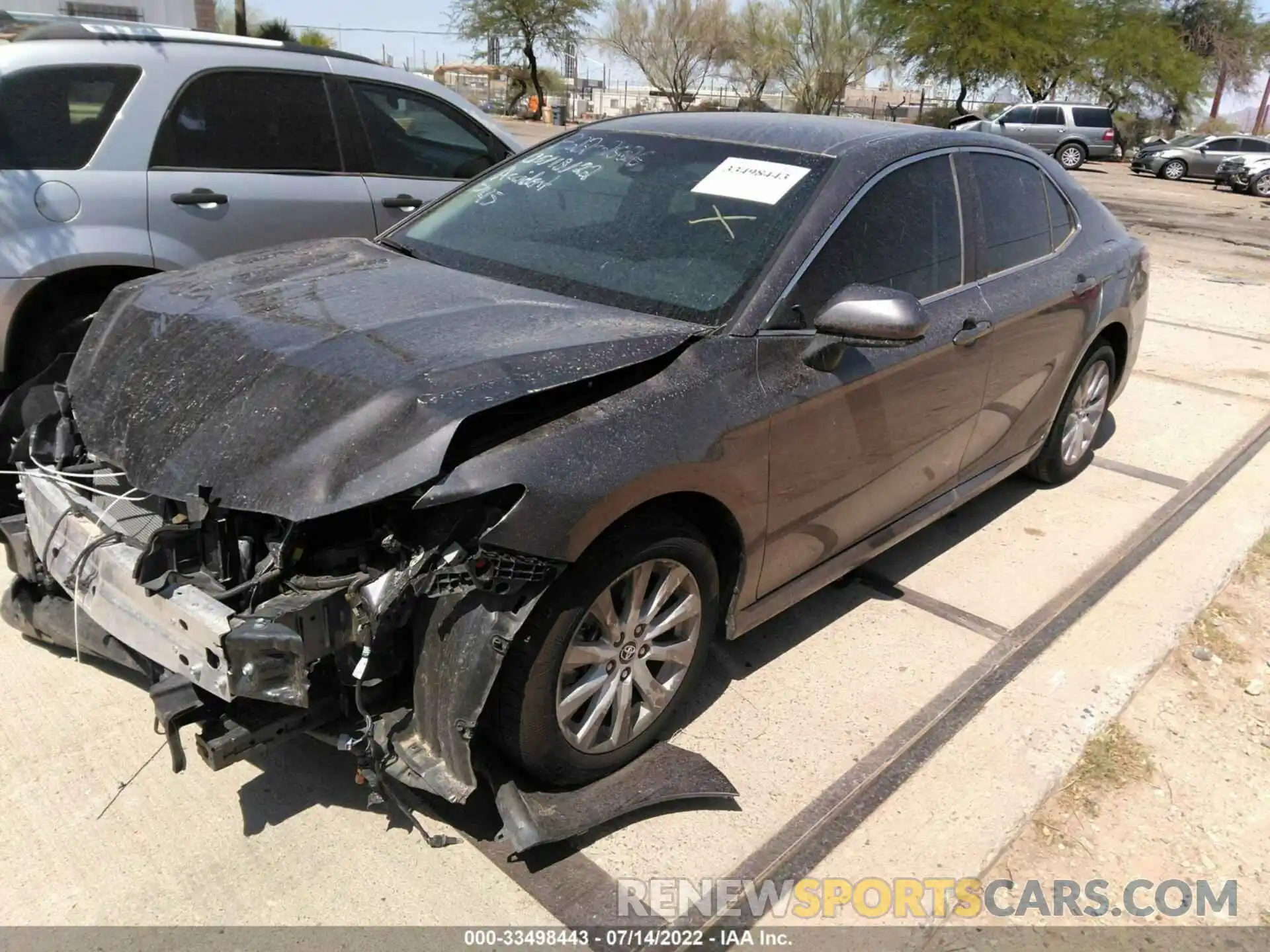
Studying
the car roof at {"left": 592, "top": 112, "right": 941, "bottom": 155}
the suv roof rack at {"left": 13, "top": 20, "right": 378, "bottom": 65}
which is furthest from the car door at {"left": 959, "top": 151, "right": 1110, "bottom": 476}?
the suv roof rack at {"left": 13, "top": 20, "right": 378, "bottom": 65}

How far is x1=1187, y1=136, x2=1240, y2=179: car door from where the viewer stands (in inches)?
1203

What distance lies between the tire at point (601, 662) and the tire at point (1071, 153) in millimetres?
33428

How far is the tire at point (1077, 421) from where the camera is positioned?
5.00 meters

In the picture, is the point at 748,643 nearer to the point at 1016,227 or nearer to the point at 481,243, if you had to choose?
the point at 481,243

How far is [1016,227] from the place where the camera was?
4273 millimetres

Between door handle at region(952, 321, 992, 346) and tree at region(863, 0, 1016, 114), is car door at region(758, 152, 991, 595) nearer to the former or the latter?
door handle at region(952, 321, 992, 346)

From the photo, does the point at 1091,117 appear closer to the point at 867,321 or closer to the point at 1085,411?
the point at 1085,411

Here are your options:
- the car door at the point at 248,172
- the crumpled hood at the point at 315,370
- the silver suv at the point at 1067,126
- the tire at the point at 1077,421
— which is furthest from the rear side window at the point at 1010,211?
the silver suv at the point at 1067,126

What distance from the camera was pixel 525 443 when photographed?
2391 mm

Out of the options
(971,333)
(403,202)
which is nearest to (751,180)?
(971,333)

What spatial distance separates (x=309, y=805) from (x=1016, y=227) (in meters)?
3.55

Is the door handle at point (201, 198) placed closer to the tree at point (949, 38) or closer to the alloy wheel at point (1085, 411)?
the alloy wheel at point (1085, 411)

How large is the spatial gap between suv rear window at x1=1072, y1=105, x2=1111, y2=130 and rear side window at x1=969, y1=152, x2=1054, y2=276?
31.4 metres

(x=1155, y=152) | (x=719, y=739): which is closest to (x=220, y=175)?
(x=719, y=739)
